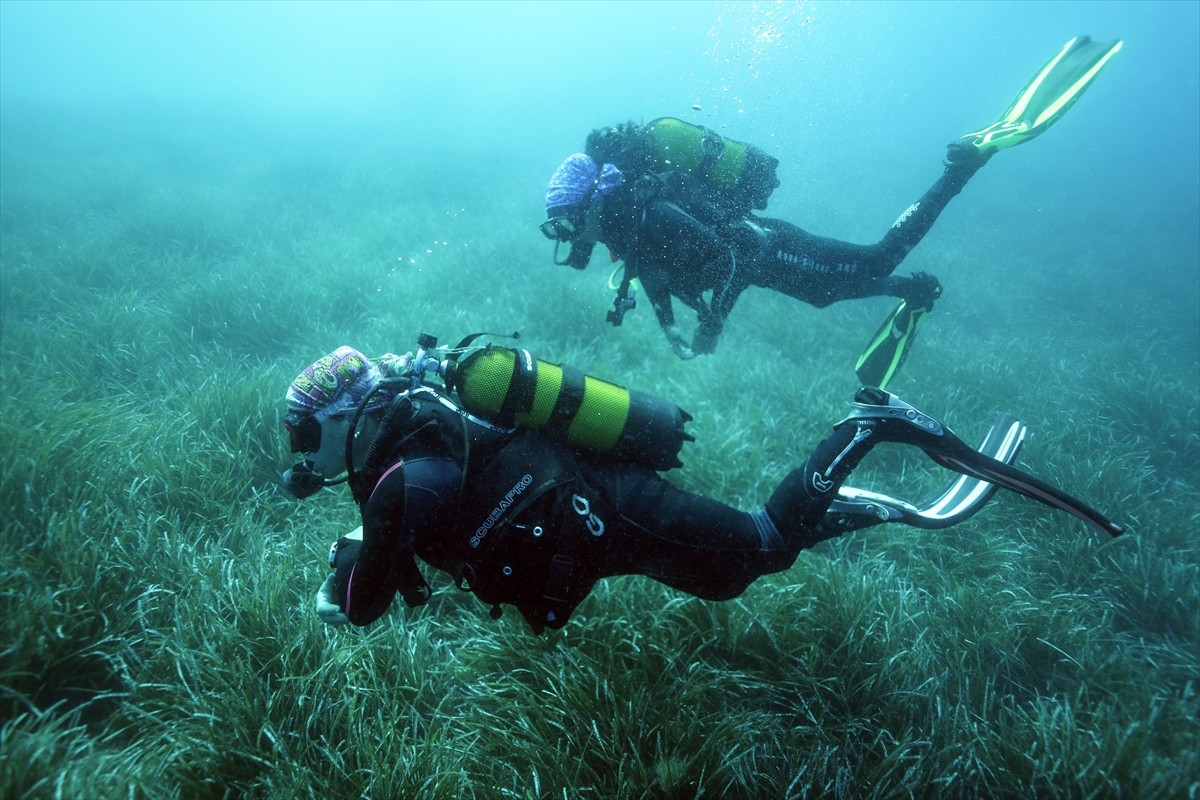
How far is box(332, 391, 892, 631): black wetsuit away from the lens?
5.74ft

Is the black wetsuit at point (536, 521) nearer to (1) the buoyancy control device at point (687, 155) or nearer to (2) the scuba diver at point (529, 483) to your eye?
(2) the scuba diver at point (529, 483)

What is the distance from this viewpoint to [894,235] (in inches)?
175

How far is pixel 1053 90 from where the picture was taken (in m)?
5.00

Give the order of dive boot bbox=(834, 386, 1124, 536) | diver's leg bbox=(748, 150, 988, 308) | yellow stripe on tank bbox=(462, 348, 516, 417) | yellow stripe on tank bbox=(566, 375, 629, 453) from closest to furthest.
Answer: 1. yellow stripe on tank bbox=(462, 348, 516, 417)
2. yellow stripe on tank bbox=(566, 375, 629, 453)
3. dive boot bbox=(834, 386, 1124, 536)
4. diver's leg bbox=(748, 150, 988, 308)

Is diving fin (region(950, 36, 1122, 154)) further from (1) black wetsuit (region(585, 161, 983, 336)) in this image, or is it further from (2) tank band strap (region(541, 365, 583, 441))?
(2) tank band strap (region(541, 365, 583, 441))

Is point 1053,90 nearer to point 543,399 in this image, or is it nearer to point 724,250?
point 724,250

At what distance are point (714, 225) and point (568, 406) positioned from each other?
9.23 feet

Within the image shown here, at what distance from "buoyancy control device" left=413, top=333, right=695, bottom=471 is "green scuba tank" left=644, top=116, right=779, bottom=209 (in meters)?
2.83

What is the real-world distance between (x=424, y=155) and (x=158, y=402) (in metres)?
15.6

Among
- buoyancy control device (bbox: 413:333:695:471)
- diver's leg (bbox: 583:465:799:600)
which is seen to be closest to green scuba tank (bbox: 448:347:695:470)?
buoyancy control device (bbox: 413:333:695:471)

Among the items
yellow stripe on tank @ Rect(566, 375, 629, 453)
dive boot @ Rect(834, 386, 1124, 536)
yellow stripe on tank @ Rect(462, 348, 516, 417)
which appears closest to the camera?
yellow stripe on tank @ Rect(462, 348, 516, 417)

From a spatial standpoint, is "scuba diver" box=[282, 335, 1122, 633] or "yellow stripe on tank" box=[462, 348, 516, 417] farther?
"yellow stripe on tank" box=[462, 348, 516, 417]

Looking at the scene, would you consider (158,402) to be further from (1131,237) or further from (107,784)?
(1131,237)

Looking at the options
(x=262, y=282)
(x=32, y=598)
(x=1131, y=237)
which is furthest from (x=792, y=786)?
(x=1131, y=237)
